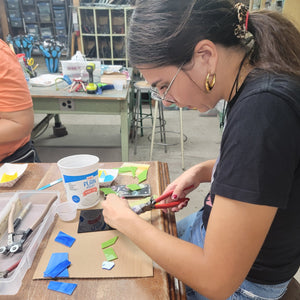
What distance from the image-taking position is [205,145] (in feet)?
10.9

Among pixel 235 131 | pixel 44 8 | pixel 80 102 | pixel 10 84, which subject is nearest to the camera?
pixel 235 131

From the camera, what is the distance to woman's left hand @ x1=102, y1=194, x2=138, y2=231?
2.18 feet

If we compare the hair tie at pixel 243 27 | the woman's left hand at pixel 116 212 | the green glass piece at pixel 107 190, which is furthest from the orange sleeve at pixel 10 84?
the hair tie at pixel 243 27

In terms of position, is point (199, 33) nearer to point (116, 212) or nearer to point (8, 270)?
point (116, 212)

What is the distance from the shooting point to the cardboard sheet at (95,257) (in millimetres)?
587

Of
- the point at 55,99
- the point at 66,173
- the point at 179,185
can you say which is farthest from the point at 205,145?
the point at 66,173

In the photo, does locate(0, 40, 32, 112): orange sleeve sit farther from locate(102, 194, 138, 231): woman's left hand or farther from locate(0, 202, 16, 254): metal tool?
locate(102, 194, 138, 231): woman's left hand

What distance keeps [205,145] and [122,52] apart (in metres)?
2.71

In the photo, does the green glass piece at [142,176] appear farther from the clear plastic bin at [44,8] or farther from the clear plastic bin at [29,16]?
the clear plastic bin at [29,16]

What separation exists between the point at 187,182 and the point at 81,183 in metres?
0.36

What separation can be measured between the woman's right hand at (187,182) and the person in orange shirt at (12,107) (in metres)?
0.85

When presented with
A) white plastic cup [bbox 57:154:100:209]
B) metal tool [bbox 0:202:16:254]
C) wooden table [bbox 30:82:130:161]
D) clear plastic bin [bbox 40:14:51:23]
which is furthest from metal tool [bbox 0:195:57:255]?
clear plastic bin [bbox 40:14:51:23]

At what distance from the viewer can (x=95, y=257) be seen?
0.63 metres

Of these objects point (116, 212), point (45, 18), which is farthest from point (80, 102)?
point (45, 18)
